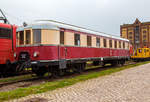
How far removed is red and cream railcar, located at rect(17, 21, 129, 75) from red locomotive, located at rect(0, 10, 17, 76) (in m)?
1.45

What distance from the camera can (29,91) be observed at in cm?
704

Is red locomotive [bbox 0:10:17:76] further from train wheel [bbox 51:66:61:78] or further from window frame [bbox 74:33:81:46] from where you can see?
window frame [bbox 74:33:81:46]

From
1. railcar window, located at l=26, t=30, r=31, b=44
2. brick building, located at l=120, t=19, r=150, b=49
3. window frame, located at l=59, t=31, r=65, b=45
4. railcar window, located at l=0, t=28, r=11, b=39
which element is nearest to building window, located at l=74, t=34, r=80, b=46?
window frame, located at l=59, t=31, r=65, b=45

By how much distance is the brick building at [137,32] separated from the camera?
7915cm

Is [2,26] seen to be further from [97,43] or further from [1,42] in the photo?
[97,43]

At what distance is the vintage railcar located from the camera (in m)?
12.3

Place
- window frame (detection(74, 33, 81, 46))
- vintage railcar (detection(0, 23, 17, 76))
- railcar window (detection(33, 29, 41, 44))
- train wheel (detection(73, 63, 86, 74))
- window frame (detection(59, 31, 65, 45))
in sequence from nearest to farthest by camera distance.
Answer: railcar window (detection(33, 29, 41, 44)) → window frame (detection(59, 31, 65, 45)) → vintage railcar (detection(0, 23, 17, 76)) → window frame (detection(74, 33, 81, 46)) → train wheel (detection(73, 63, 86, 74))

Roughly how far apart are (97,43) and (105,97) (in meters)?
9.49

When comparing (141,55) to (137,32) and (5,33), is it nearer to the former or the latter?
(5,33)

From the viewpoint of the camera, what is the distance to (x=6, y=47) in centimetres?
1250

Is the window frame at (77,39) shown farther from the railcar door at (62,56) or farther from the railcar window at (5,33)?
the railcar window at (5,33)

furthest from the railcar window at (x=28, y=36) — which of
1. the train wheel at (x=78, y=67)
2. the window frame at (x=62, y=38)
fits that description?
the train wheel at (x=78, y=67)

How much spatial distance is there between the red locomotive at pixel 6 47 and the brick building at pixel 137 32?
70702 millimetres

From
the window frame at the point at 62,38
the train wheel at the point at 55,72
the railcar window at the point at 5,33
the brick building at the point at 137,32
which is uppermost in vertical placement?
the brick building at the point at 137,32
